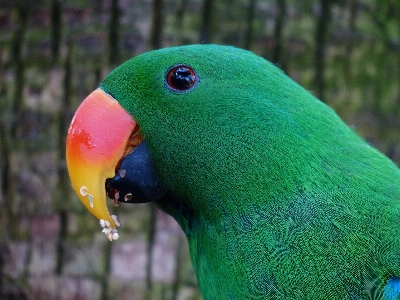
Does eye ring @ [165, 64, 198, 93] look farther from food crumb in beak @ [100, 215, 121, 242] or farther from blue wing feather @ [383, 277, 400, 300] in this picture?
blue wing feather @ [383, 277, 400, 300]

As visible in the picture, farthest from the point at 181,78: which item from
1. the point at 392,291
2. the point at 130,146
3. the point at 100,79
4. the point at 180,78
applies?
the point at 100,79

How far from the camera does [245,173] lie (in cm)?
129

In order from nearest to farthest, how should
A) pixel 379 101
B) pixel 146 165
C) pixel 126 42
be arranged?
pixel 146 165, pixel 126 42, pixel 379 101

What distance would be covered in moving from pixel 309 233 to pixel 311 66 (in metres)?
1.38

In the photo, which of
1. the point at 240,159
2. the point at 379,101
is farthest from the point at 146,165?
the point at 379,101

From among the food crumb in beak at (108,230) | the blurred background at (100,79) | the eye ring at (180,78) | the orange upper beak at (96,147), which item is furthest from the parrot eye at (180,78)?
the blurred background at (100,79)

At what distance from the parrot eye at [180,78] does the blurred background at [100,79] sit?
951mm

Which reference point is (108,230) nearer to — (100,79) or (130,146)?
(130,146)

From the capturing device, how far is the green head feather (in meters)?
1.21

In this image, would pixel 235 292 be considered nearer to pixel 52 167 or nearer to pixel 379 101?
pixel 52 167

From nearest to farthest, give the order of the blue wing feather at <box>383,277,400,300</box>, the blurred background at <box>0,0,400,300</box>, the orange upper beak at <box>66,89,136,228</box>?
the blue wing feather at <box>383,277,400,300</box> < the orange upper beak at <box>66,89,136,228</box> < the blurred background at <box>0,0,400,300</box>

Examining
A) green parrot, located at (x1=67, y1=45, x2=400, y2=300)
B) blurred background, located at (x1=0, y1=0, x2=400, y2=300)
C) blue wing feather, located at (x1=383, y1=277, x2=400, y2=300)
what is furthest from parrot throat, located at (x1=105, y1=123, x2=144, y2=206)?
blurred background, located at (x1=0, y1=0, x2=400, y2=300)

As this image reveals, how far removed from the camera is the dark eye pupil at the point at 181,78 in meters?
1.34

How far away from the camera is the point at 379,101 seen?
2.46 meters
